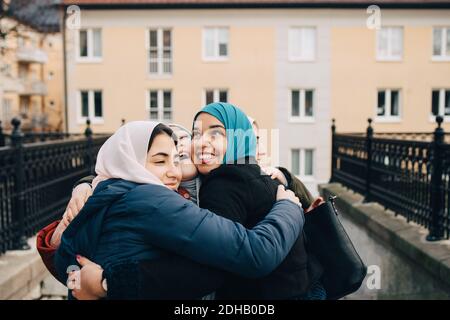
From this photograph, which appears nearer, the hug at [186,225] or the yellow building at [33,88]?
the hug at [186,225]

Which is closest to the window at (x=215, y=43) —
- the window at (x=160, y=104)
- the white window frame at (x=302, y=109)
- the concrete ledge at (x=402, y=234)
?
the window at (x=160, y=104)

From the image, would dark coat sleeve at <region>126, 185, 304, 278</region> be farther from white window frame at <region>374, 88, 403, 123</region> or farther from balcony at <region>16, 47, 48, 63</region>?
balcony at <region>16, 47, 48, 63</region>

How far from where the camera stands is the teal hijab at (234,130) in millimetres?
1628

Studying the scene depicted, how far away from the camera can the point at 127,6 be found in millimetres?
22781

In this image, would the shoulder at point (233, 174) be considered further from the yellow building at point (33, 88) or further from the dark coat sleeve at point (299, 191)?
the yellow building at point (33, 88)

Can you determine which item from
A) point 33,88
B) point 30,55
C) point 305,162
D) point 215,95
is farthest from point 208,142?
point 30,55

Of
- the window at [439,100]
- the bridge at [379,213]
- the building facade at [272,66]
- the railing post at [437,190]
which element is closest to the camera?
the bridge at [379,213]

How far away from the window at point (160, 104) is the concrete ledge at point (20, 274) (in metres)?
18.5

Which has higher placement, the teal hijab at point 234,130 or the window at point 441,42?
the window at point 441,42

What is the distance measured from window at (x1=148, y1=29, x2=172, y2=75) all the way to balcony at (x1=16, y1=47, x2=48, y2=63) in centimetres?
2150

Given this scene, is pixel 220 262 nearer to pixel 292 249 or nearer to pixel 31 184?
pixel 292 249

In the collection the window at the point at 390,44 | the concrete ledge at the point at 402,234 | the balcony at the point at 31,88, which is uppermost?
the window at the point at 390,44

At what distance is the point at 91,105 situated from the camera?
77.1ft
